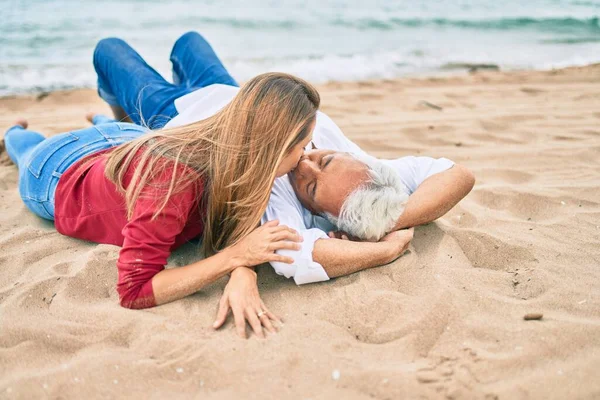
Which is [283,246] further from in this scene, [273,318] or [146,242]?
[146,242]

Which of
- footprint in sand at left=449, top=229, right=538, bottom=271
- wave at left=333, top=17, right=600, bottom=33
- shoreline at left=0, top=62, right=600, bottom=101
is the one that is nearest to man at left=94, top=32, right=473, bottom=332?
footprint in sand at left=449, top=229, right=538, bottom=271

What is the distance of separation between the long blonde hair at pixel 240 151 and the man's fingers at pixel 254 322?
42 centimetres

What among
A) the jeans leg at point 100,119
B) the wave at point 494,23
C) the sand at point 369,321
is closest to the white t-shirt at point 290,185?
the sand at point 369,321

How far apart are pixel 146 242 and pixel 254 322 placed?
589mm

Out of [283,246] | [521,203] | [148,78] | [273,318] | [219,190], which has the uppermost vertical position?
[148,78]

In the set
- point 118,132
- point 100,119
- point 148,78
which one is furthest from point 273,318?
point 100,119

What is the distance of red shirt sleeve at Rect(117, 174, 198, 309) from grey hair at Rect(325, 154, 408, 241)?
0.80 m

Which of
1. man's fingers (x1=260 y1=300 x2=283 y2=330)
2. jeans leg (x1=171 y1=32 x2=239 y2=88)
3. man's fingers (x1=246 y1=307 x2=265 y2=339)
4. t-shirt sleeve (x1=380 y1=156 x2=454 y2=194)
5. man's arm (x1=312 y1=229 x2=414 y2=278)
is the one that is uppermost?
jeans leg (x1=171 y1=32 x2=239 y2=88)

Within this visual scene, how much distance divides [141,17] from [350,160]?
9.91 meters

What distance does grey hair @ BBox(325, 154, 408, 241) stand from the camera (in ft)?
9.16

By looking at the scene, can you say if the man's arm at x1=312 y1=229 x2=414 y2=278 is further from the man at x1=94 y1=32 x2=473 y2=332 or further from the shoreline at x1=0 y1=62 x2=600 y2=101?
the shoreline at x1=0 y1=62 x2=600 y2=101

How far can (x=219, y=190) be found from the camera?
8.29 ft

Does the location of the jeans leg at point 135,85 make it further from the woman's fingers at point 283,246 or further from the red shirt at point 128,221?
the woman's fingers at point 283,246

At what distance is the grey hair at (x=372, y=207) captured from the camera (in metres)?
2.79
